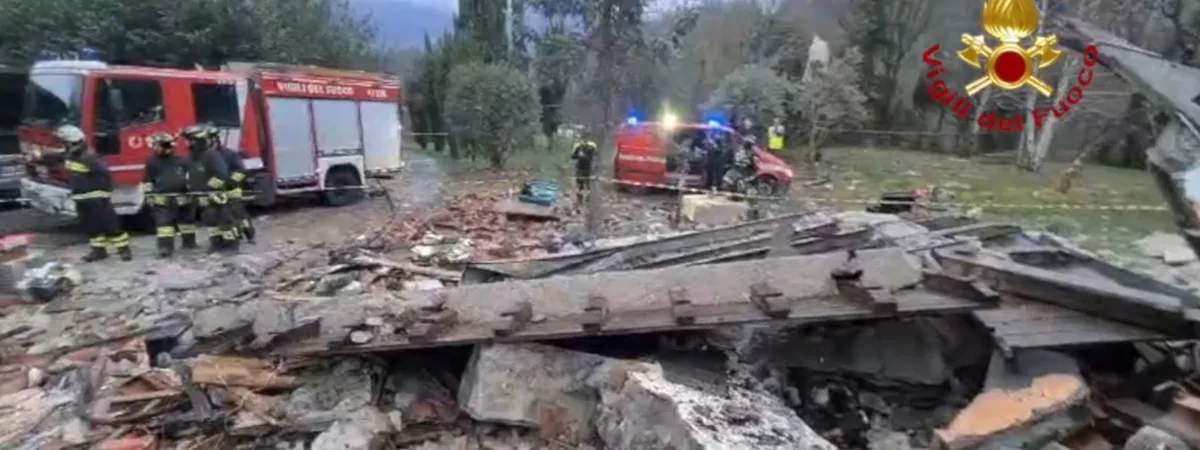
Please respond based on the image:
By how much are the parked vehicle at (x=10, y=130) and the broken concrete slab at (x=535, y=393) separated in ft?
27.9

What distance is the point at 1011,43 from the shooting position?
1097 cm

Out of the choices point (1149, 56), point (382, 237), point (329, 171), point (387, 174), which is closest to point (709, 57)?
point (387, 174)

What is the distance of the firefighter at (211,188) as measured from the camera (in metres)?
7.33

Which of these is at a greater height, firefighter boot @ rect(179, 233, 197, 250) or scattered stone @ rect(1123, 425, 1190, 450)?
scattered stone @ rect(1123, 425, 1190, 450)

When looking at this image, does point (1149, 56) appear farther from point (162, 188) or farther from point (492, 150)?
point (492, 150)

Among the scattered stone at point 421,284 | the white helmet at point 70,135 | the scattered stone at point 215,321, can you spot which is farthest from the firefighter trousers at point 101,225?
the scattered stone at point 215,321

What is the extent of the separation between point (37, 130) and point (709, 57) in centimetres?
1824

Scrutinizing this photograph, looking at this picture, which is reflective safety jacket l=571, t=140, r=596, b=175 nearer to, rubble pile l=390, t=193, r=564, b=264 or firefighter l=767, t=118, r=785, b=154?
rubble pile l=390, t=193, r=564, b=264

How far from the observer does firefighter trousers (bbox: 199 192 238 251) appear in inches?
291

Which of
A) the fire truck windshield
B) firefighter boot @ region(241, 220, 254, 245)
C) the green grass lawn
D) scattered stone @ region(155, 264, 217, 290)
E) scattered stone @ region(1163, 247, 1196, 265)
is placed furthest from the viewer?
the green grass lawn

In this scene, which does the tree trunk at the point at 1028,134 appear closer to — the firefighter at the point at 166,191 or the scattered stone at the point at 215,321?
the firefighter at the point at 166,191

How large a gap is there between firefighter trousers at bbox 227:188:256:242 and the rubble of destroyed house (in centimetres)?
343

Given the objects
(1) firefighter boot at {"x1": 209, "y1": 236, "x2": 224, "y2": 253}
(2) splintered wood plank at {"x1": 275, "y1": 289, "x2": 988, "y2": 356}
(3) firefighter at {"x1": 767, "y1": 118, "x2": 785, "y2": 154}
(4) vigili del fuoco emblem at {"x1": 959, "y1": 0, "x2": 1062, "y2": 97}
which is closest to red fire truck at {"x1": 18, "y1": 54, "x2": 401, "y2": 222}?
(1) firefighter boot at {"x1": 209, "y1": 236, "x2": 224, "y2": 253}

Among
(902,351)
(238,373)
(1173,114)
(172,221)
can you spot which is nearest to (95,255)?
(172,221)
